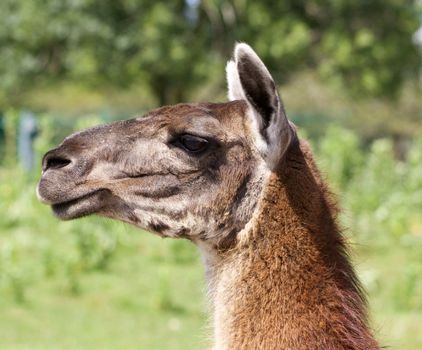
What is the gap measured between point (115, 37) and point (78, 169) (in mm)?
25802

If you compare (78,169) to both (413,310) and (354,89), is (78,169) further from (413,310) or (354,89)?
(354,89)

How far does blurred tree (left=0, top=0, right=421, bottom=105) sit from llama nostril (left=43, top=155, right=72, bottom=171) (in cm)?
2409

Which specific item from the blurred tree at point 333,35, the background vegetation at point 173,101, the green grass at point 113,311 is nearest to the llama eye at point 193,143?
the background vegetation at point 173,101

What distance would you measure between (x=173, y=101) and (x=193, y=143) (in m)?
27.7

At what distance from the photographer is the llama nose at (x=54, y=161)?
146 inches

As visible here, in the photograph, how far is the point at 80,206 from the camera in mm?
3771

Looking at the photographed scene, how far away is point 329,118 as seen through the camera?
2783 centimetres

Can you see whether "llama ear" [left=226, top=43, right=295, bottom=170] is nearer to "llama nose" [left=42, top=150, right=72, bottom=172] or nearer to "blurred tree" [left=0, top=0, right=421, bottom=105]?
"llama nose" [left=42, top=150, right=72, bottom=172]

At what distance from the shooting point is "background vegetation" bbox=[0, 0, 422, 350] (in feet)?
30.0

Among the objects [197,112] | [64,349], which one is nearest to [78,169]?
[197,112]

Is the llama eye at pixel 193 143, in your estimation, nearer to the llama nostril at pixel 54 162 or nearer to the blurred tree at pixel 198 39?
the llama nostril at pixel 54 162

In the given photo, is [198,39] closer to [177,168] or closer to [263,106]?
[177,168]

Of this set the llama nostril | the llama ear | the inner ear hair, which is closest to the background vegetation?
the llama ear

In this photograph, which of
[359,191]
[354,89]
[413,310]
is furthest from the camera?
[354,89]
